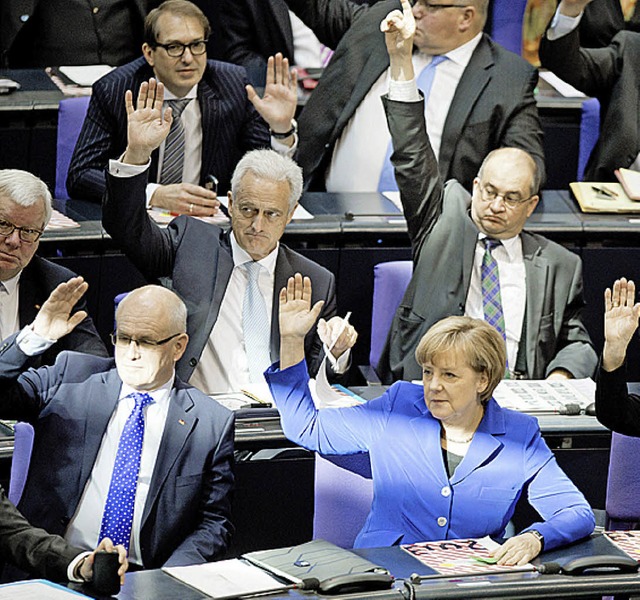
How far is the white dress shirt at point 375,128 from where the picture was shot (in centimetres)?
586

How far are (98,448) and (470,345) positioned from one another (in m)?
1.00

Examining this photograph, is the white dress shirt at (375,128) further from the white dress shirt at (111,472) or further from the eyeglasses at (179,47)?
the white dress shirt at (111,472)

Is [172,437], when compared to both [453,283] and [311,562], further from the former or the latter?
[453,283]

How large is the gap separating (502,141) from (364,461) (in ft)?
6.64

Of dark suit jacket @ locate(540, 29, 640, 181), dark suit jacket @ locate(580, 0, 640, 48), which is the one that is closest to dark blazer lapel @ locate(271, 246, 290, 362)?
dark suit jacket @ locate(540, 29, 640, 181)

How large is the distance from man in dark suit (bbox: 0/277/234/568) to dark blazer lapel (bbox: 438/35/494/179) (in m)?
1.89

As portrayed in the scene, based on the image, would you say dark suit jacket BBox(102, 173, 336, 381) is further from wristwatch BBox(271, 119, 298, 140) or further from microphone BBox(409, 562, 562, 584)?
microphone BBox(409, 562, 562, 584)

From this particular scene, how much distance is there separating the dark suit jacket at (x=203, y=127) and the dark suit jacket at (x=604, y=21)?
1.75 m

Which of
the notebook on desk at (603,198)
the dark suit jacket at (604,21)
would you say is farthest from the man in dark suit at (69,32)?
the notebook on desk at (603,198)

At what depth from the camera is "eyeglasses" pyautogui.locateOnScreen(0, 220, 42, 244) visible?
456 centimetres

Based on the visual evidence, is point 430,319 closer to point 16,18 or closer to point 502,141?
point 502,141

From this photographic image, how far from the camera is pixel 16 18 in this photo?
21.8ft

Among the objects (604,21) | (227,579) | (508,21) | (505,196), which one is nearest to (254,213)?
(505,196)

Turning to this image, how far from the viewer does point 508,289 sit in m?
5.25
